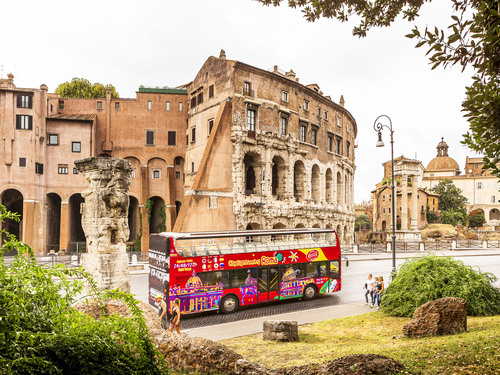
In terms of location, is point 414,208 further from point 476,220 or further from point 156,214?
point 156,214

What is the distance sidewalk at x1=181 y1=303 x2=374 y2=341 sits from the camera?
11.9 m

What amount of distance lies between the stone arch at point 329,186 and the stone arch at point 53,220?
28484 mm

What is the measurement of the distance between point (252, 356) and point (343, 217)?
36174 millimetres

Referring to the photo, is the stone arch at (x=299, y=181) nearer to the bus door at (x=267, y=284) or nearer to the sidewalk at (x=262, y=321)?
the bus door at (x=267, y=284)

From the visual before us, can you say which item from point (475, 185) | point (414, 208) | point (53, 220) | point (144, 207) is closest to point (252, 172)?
point (144, 207)

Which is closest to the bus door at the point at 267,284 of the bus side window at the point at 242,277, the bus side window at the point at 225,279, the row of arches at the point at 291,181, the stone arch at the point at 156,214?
the bus side window at the point at 242,277

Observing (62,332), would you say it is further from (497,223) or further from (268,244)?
(497,223)

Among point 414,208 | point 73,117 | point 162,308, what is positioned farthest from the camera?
point 414,208

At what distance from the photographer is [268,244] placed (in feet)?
52.3

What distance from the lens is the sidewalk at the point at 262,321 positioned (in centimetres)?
1189

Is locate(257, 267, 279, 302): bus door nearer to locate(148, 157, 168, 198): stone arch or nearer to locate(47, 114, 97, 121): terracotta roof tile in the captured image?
locate(148, 157, 168, 198): stone arch

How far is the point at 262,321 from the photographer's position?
13.5 meters

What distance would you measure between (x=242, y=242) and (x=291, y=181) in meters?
20.7

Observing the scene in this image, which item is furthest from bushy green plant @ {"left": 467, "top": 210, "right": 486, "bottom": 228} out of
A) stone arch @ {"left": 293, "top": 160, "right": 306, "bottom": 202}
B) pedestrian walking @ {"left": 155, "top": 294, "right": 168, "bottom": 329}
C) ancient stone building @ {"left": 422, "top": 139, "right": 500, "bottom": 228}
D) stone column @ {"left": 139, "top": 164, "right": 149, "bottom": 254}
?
pedestrian walking @ {"left": 155, "top": 294, "right": 168, "bottom": 329}
